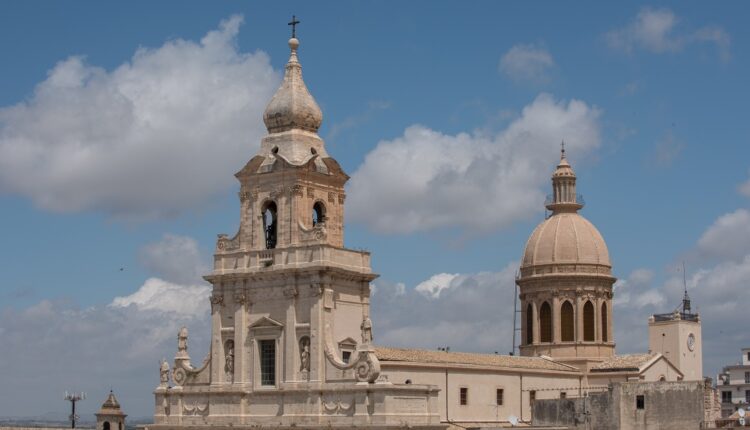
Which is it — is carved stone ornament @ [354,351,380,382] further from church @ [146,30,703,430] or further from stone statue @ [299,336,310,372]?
stone statue @ [299,336,310,372]

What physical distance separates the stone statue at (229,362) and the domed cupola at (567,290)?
24527mm

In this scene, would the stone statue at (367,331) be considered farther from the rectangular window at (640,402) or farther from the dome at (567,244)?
the dome at (567,244)

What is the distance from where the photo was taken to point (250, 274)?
56.2 meters

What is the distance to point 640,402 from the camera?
5816cm

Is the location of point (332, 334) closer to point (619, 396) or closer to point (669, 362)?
point (619, 396)

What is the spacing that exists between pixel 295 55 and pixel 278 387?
52.3 ft

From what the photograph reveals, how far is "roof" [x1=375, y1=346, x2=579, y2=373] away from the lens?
5728cm

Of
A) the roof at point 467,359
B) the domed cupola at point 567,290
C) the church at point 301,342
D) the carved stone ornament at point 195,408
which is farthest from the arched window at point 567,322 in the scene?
the carved stone ornament at point 195,408

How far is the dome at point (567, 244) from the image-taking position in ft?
246

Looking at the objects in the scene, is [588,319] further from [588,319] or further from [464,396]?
[464,396]

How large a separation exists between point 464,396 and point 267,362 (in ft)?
33.5

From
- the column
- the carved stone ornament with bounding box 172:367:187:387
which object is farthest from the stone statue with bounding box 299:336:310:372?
the column

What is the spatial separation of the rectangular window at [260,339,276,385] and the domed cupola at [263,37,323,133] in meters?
9.97

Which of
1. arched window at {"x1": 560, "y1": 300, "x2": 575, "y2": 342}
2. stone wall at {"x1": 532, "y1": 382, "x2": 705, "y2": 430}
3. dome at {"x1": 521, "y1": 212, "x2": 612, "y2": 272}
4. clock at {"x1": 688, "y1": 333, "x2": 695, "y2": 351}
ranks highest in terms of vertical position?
dome at {"x1": 521, "y1": 212, "x2": 612, "y2": 272}
